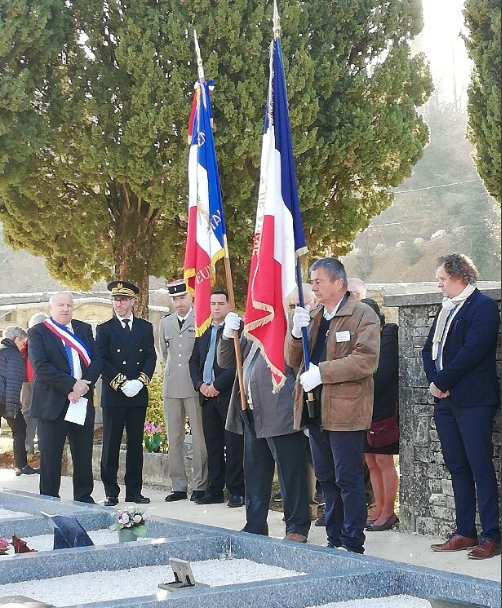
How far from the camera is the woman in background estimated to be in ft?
23.9

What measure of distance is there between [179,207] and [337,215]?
221 cm

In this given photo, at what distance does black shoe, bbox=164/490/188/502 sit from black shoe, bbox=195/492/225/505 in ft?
0.98

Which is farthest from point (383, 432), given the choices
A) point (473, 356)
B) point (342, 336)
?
point (342, 336)

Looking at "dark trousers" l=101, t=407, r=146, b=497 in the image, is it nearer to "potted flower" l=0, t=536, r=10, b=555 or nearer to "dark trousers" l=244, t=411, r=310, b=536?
"dark trousers" l=244, t=411, r=310, b=536

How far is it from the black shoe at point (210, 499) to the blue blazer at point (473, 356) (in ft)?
9.82

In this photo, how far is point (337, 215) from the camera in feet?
46.7

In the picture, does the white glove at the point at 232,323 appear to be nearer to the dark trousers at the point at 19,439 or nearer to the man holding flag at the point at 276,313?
the man holding flag at the point at 276,313

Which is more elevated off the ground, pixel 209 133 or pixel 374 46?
pixel 374 46

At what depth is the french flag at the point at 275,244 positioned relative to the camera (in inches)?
253

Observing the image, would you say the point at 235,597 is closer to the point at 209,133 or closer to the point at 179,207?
the point at 209,133

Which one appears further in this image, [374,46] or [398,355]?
[374,46]

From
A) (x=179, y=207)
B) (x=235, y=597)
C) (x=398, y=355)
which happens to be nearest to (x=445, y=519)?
(x=398, y=355)

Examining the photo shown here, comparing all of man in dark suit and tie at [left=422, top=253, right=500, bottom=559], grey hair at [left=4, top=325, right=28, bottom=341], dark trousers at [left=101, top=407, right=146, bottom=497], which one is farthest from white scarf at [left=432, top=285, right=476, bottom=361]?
grey hair at [left=4, top=325, right=28, bottom=341]

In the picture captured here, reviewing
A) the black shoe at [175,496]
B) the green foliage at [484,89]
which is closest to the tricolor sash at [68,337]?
the black shoe at [175,496]
